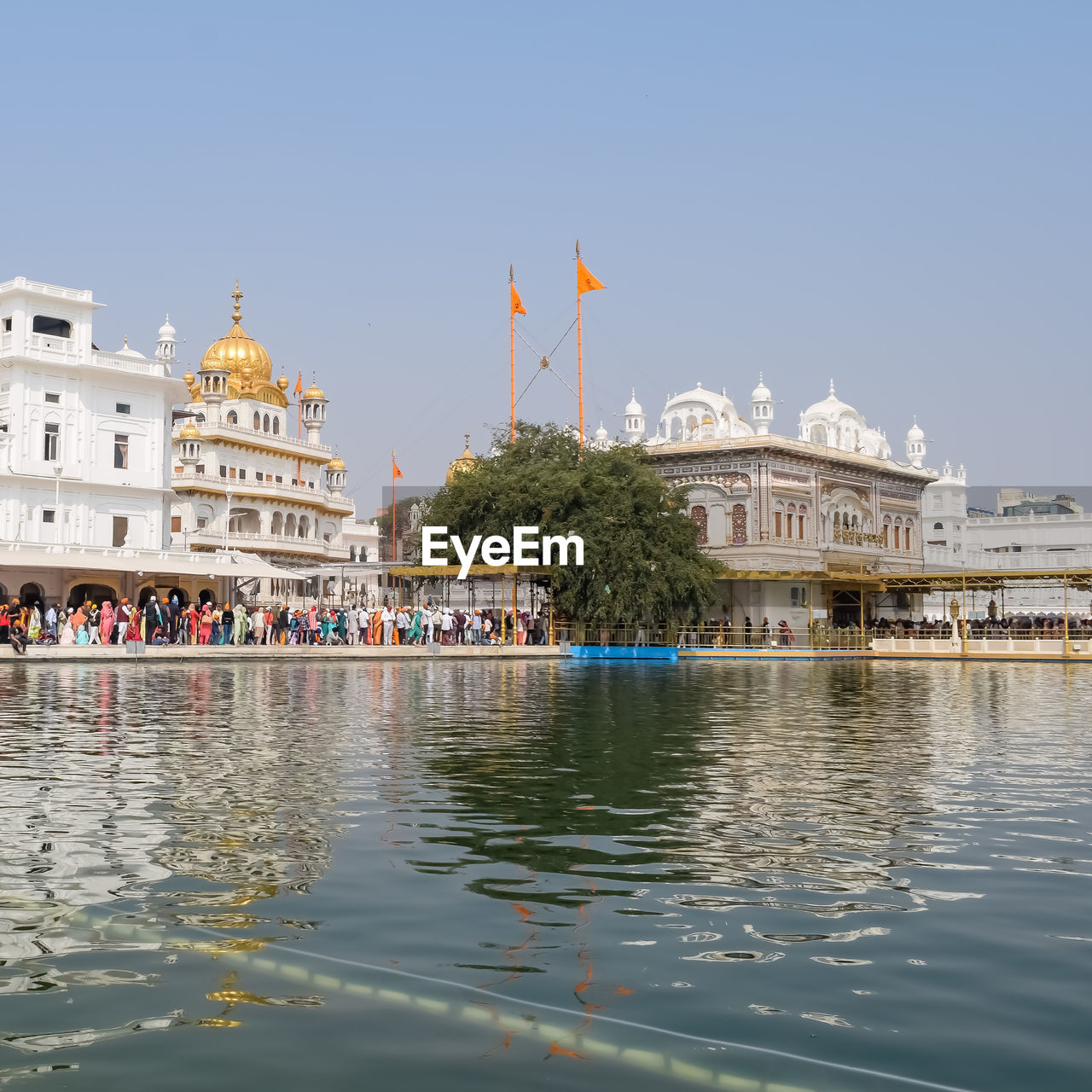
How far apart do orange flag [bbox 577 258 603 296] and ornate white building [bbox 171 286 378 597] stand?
58.2 ft

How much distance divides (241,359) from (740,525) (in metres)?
32.4

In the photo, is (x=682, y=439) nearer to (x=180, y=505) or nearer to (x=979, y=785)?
(x=180, y=505)

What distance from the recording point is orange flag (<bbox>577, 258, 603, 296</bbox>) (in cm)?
4978

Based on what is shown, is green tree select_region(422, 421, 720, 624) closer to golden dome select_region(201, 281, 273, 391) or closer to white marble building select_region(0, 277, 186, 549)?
white marble building select_region(0, 277, 186, 549)

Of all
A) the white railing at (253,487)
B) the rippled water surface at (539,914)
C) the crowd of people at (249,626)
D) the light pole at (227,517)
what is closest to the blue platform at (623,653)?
the crowd of people at (249,626)

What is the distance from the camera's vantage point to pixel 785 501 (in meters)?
55.5

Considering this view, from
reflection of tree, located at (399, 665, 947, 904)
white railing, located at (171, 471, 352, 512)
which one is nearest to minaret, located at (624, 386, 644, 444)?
white railing, located at (171, 471, 352, 512)

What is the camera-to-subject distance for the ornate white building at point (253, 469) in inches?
Result: 2537

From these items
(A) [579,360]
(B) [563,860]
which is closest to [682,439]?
(A) [579,360]

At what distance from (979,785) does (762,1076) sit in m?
7.23

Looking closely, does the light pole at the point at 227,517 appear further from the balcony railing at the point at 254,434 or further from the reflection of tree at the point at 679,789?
the reflection of tree at the point at 679,789

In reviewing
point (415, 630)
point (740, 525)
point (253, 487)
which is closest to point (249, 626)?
point (415, 630)

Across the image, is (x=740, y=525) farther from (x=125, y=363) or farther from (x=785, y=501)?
(x=125, y=363)

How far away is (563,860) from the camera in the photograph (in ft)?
23.5
